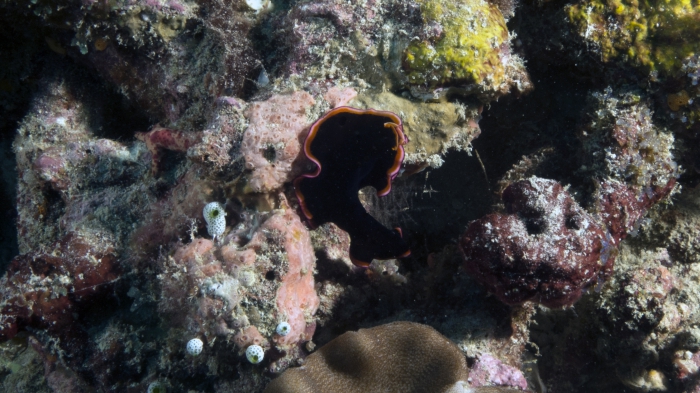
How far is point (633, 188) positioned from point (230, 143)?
343 cm

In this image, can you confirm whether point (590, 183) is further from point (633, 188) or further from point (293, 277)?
point (293, 277)

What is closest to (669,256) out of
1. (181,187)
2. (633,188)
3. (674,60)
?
(633,188)

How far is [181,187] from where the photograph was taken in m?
3.07

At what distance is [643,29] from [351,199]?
2.97 meters

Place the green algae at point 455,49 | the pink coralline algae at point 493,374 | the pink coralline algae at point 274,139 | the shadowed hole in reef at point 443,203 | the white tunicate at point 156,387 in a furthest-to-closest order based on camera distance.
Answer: the shadowed hole in reef at point 443,203 → the white tunicate at point 156,387 → the pink coralline algae at point 493,374 → the green algae at point 455,49 → the pink coralline algae at point 274,139

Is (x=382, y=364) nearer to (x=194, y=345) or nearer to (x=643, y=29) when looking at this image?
(x=194, y=345)

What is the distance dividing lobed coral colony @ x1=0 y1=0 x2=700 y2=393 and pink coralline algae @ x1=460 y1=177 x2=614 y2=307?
0.02 m

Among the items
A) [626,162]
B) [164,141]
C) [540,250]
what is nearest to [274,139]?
[164,141]

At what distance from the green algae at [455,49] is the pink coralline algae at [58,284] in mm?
3134

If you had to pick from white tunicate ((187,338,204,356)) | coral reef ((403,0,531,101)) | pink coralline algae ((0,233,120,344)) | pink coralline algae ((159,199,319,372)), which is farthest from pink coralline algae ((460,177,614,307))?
pink coralline algae ((0,233,120,344))

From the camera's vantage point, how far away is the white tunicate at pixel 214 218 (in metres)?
2.74

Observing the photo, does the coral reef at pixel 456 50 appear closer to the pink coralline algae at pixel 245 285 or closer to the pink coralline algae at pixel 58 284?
the pink coralline algae at pixel 245 285

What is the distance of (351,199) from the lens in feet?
9.86

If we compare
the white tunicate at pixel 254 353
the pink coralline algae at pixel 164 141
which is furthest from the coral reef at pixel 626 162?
the pink coralline algae at pixel 164 141
